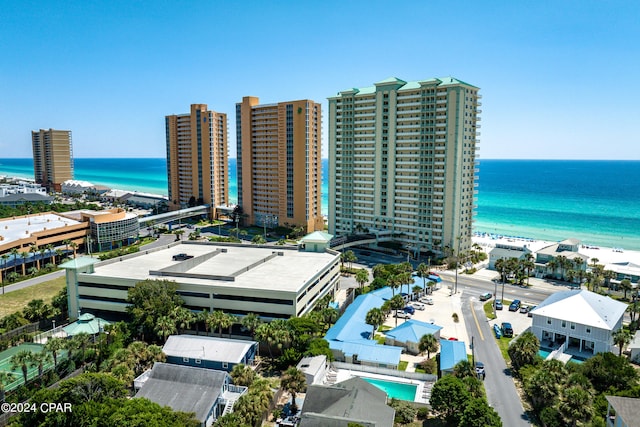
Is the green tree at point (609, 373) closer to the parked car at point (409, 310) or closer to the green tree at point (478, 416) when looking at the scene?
the green tree at point (478, 416)

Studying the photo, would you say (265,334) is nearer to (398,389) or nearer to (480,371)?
(398,389)

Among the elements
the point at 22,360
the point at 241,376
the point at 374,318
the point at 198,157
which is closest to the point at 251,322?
the point at 241,376

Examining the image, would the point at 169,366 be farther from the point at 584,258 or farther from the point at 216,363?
the point at 584,258

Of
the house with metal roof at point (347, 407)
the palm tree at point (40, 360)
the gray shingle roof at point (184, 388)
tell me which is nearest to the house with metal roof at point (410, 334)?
the house with metal roof at point (347, 407)

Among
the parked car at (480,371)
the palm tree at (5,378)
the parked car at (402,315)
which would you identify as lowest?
the parked car at (402,315)

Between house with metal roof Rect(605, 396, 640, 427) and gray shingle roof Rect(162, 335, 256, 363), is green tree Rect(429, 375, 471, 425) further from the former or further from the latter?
gray shingle roof Rect(162, 335, 256, 363)

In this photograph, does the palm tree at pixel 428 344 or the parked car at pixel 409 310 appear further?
the parked car at pixel 409 310

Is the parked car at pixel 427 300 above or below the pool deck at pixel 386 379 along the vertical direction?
above

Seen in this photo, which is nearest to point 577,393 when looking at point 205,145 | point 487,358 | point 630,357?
point 487,358
